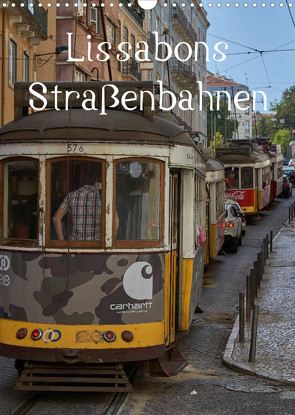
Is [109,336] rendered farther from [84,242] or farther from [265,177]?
[265,177]

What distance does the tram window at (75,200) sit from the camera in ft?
29.9

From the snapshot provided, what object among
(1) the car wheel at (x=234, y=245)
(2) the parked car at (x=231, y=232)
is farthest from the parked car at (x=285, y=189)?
(1) the car wheel at (x=234, y=245)

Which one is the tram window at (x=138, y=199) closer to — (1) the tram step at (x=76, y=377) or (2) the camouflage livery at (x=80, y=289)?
(2) the camouflage livery at (x=80, y=289)

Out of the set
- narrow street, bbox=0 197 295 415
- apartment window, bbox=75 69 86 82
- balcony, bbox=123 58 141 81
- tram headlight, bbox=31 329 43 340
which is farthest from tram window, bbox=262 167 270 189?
tram headlight, bbox=31 329 43 340

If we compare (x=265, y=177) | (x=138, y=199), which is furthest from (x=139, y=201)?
(x=265, y=177)

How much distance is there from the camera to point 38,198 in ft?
30.1

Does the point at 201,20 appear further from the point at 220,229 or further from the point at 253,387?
the point at 253,387

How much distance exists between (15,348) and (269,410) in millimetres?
2596

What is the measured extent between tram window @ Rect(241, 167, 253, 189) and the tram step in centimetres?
2672

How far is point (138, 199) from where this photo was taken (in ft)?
30.5

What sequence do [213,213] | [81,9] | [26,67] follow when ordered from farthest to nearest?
[81,9] < [26,67] < [213,213]

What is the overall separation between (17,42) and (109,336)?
2037cm

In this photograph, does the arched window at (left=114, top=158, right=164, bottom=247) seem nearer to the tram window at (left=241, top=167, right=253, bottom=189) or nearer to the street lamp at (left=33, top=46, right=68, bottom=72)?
the street lamp at (left=33, top=46, right=68, bottom=72)

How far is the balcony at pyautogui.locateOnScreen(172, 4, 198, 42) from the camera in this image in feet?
185
